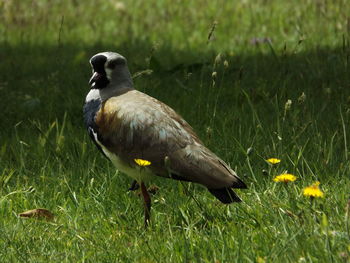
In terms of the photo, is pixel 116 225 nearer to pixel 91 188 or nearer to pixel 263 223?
pixel 91 188

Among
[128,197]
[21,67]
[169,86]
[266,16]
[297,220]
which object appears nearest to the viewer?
[297,220]

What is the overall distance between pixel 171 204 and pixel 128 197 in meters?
0.30

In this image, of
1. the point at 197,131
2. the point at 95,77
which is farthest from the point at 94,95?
the point at 197,131

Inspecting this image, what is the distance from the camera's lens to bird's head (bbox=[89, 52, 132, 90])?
4.91 m

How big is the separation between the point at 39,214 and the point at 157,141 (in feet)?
2.64

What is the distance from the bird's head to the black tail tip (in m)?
0.97

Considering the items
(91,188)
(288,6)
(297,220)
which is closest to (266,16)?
(288,6)

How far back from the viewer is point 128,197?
4.86m

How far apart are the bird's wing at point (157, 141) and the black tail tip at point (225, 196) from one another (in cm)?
4

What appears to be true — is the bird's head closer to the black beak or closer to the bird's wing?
the black beak

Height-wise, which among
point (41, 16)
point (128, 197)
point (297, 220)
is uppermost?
point (297, 220)

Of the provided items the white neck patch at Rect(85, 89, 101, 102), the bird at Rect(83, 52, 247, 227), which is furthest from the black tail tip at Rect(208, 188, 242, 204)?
the white neck patch at Rect(85, 89, 101, 102)

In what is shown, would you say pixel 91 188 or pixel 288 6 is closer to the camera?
pixel 91 188

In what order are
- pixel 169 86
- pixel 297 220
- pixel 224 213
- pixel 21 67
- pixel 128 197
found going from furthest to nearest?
1. pixel 21 67
2. pixel 169 86
3. pixel 128 197
4. pixel 224 213
5. pixel 297 220
